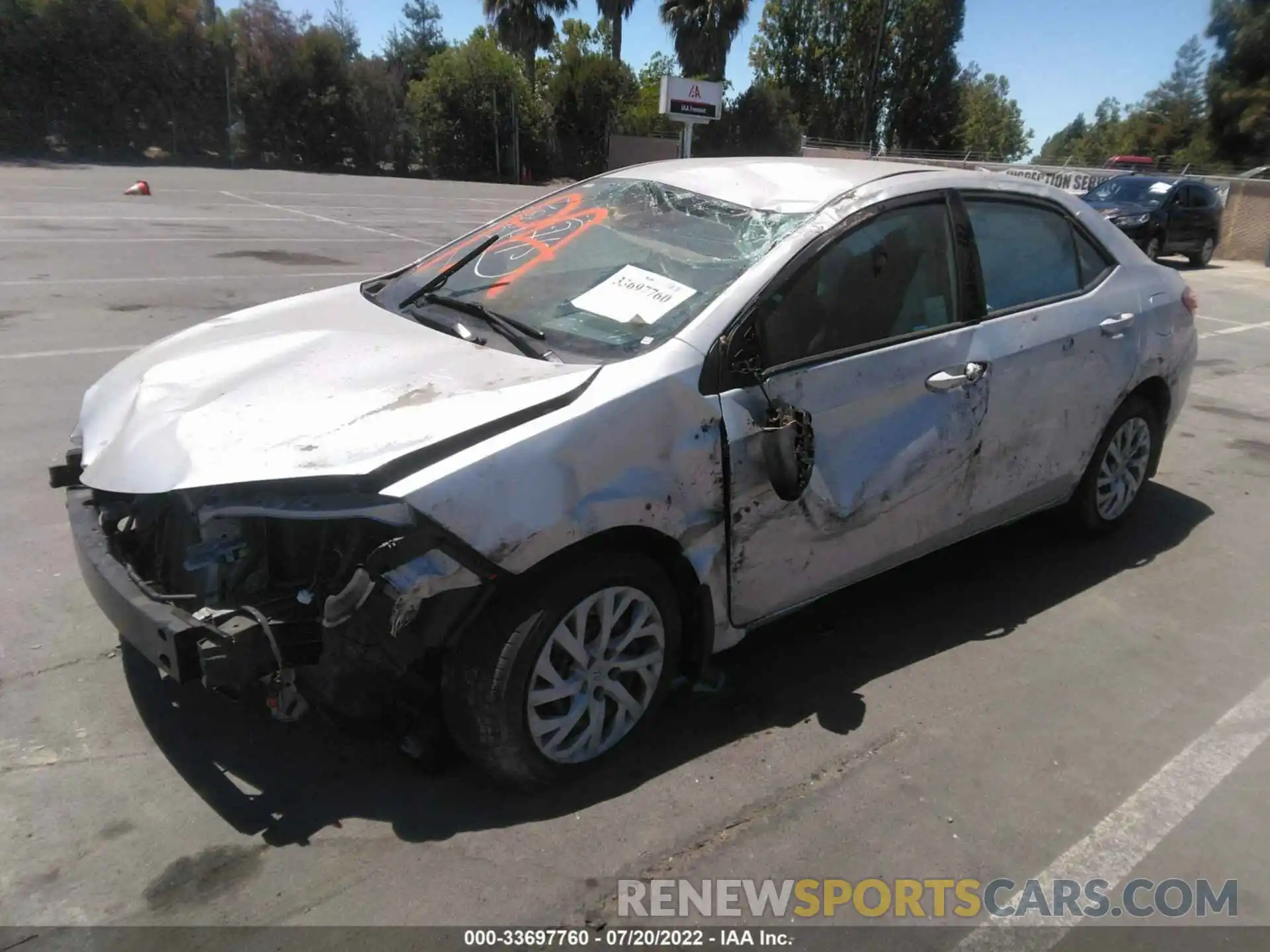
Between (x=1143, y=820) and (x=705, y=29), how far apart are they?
44.7 meters

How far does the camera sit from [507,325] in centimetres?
341

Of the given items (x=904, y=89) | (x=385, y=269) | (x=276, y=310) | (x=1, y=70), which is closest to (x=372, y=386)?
(x=276, y=310)

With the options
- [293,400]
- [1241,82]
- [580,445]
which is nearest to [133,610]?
[293,400]

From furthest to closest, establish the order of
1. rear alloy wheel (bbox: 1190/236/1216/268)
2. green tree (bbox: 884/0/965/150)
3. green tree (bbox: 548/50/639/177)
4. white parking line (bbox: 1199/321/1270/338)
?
1. green tree (bbox: 884/0/965/150)
2. green tree (bbox: 548/50/639/177)
3. rear alloy wheel (bbox: 1190/236/1216/268)
4. white parking line (bbox: 1199/321/1270/338)

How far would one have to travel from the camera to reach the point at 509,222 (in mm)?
4344

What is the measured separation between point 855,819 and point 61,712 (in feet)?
8.24

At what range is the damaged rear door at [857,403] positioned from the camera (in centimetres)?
316

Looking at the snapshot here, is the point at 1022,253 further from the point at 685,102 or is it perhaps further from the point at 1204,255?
the point at 685,102

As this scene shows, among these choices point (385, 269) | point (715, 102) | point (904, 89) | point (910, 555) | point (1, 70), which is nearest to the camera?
point (910, 555)

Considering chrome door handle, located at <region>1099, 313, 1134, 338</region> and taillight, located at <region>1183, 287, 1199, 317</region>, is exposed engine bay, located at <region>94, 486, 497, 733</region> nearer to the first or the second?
chrome door handle, located at <region>1099, 313, 1134, 338</region>

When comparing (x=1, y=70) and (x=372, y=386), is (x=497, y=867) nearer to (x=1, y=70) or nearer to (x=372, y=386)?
(x=372, y=386)

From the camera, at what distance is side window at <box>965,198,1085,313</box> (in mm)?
4027

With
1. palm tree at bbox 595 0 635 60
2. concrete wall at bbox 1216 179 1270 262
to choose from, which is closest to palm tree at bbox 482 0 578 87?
palm tree at bbox 595 0 635 60

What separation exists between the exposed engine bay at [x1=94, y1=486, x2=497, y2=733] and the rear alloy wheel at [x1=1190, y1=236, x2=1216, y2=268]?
21.9m
